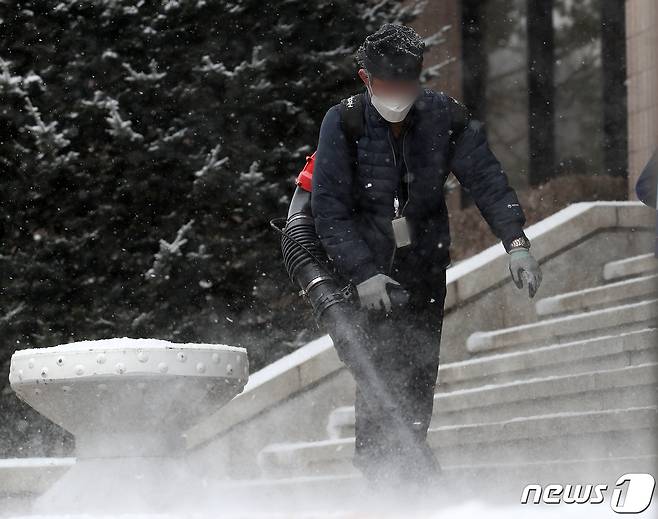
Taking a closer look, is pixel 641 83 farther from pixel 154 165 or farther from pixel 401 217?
pixel 401 217

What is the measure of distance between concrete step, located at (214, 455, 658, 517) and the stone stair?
0.04 feet

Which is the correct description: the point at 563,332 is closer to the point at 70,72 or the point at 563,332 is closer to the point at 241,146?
the point at 241,146

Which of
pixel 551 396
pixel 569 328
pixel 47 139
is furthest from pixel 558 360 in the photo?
pixel 47 139

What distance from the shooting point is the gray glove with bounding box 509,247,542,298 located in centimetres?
484

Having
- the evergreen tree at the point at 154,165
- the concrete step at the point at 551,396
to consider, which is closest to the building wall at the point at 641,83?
the evergreen tree at the point at 154,165

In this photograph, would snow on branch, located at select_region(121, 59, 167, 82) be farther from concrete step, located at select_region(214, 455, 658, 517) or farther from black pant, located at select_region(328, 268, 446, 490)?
black pant, located at select_region(328, 268, 446, 490)

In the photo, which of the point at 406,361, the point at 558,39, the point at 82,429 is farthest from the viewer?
the point at 558,39

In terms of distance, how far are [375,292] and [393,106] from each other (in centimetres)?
70

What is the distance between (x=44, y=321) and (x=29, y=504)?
79.6 inches

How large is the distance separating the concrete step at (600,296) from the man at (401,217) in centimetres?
298

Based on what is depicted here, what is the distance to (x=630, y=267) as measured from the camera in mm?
8883

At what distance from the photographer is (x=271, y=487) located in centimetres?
752

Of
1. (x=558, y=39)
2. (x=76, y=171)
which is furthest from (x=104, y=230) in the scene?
(x=558, y=39)

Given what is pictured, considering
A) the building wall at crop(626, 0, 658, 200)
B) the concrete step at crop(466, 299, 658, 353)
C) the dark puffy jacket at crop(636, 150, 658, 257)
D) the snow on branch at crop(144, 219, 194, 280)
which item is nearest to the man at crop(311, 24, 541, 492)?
the dark puffy jacket at crop(636, 150, 658, 257)
